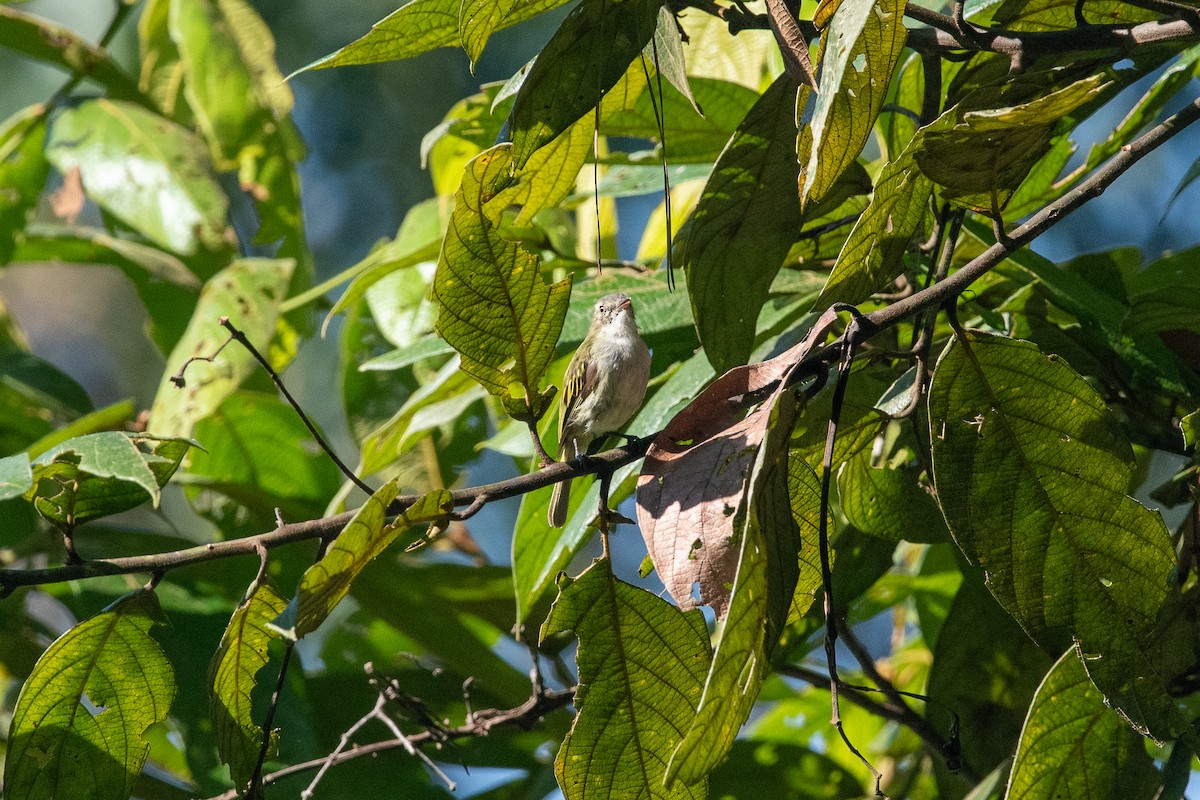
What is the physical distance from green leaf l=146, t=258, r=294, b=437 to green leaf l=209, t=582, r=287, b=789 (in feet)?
2.66

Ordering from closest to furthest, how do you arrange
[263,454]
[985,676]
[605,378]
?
[985,676] → [605,378] → [263,454]

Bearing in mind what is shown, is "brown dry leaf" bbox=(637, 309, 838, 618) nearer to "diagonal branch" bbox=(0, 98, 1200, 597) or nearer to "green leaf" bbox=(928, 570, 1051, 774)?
"diagonal branch" bbox=(0, 98, 1200, 597)

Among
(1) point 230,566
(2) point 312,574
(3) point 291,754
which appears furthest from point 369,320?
(2) point 312,574

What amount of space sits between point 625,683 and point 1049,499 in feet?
1.21

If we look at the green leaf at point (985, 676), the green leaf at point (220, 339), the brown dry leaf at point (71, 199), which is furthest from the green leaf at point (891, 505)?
the brown dry leaf at point (71, 199)

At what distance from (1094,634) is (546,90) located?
24.2 inches

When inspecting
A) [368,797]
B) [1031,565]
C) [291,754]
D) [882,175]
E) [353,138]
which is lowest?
[353,138]

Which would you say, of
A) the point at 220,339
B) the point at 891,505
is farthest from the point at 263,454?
the point at 891,505

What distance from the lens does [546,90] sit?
90 centimetres

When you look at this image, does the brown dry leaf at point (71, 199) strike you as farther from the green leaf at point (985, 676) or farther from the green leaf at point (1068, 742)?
the green leaf at point (1068, 742)

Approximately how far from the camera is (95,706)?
985 mm

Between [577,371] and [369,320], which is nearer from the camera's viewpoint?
[577,371]

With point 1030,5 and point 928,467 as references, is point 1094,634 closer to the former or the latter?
point 928,467

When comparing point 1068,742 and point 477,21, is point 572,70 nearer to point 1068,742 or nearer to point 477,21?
point 477,21
